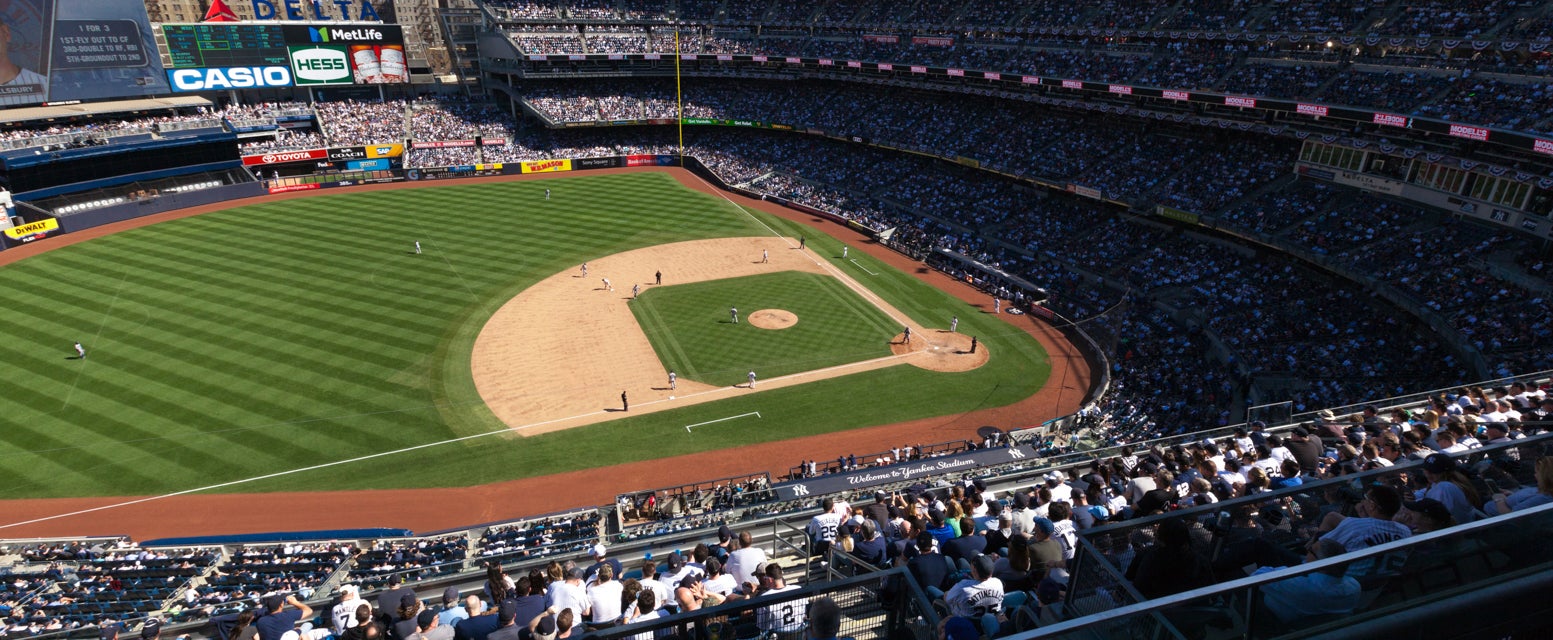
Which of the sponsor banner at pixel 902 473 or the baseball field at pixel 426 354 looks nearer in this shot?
the sponsor banner at pixel 902 473

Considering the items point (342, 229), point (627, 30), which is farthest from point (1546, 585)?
point (627, 30)

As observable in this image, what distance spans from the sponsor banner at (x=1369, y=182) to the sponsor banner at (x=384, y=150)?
6713cm

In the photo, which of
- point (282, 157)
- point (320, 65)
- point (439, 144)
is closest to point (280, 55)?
point (320, 65)

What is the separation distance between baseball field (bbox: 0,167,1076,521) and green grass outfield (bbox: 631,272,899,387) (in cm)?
15

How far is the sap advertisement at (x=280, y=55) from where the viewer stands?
62.0 m

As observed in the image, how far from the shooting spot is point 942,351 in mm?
36094

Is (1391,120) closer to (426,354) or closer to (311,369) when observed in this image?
(426,354)

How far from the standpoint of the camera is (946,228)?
50.3 meters

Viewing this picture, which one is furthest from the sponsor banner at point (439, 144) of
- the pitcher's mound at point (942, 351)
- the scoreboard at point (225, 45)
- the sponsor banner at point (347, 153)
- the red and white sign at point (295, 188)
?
the pitcher's mound at point (942, 351)

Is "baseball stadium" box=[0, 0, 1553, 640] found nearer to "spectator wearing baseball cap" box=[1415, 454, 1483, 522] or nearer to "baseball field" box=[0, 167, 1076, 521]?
"spectator wearing baseball cap" box=[1415, 454, 1483, 522]

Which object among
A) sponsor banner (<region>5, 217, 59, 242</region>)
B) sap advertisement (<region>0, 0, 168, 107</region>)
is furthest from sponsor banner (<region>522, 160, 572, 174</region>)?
sponsor banner (<region>5, 217, 59, 242</region>)

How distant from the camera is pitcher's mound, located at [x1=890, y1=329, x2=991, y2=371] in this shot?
34.9m

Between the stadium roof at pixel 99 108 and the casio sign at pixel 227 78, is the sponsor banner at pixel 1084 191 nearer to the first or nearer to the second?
the casio sign at pixel 227 78

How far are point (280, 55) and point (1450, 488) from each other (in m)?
79.8
